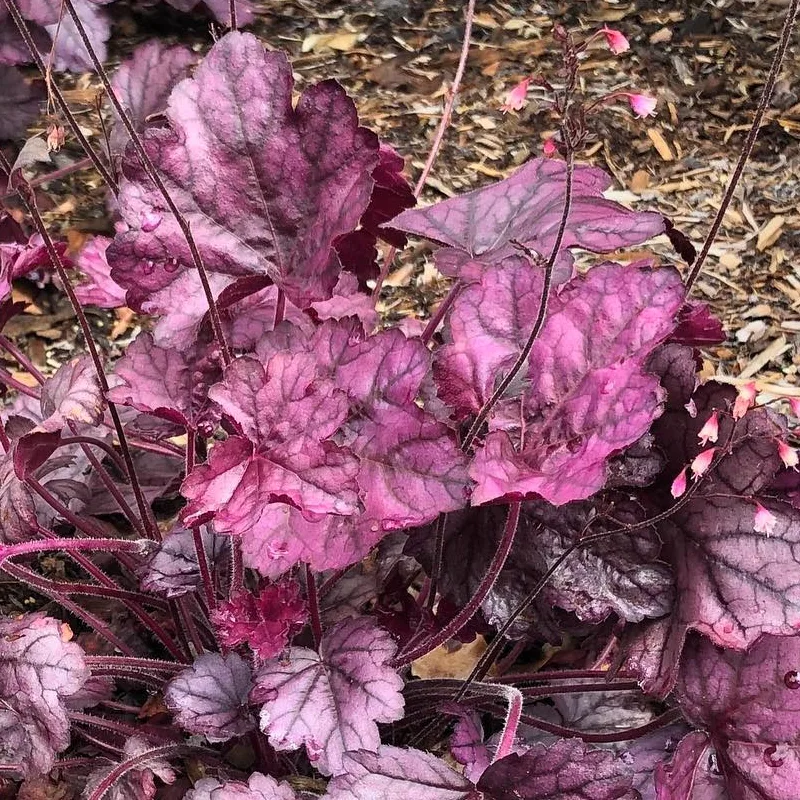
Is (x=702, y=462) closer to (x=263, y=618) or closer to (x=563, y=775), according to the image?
(x=563, y=775)

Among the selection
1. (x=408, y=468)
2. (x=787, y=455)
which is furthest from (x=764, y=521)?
(x=408, y=468)

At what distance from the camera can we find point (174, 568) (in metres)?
0.99

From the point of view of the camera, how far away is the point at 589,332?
2.68ft

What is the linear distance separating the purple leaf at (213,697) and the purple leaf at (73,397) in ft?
0.92

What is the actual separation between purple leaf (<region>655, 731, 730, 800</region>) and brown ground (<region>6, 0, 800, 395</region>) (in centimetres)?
104

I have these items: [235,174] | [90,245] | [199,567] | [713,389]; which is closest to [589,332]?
[713,389]

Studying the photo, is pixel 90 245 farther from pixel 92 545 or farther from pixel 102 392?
pixel 92 545

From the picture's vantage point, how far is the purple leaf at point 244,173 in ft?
2.76

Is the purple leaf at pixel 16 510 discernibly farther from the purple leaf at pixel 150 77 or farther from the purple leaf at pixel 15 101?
the purple leaf at pixel 15 101


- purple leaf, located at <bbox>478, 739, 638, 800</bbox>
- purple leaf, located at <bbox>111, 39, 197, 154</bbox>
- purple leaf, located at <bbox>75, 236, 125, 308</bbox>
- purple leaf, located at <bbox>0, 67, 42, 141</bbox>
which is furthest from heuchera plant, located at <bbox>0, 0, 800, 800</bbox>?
purple leaf, located at <bbox>0, 67, 42, 141</bbox>

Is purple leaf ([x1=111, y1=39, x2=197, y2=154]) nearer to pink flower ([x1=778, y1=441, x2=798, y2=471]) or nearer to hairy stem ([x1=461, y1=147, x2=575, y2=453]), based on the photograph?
hairy stem ([x1=461, y1=147, x2=575, y2=453])

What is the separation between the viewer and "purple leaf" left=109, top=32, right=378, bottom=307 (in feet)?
2.76

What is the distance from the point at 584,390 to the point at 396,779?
14.5 inches

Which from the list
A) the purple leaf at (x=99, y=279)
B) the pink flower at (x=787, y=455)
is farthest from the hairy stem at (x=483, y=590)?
the purple leaf at (x=99, y=279)
